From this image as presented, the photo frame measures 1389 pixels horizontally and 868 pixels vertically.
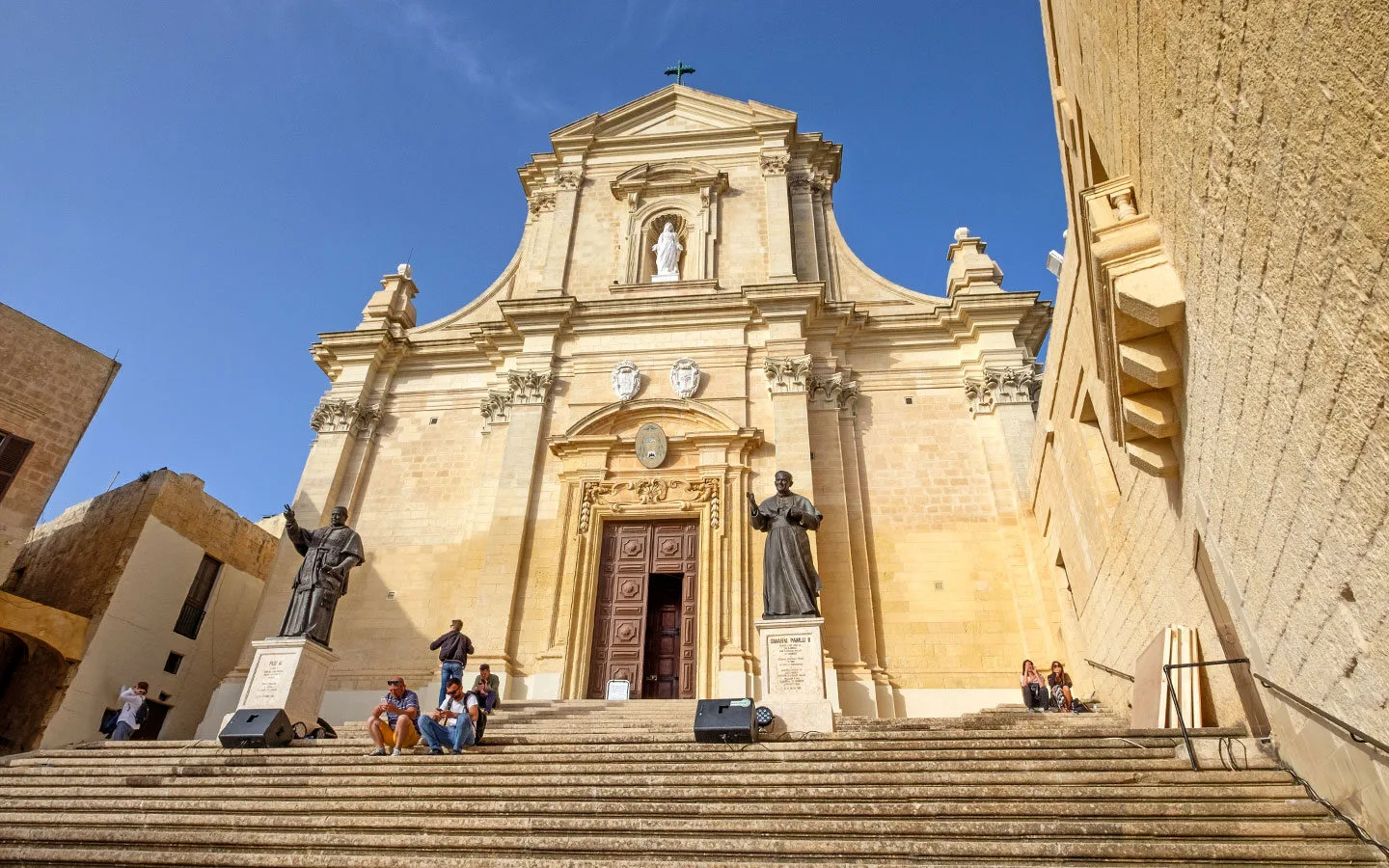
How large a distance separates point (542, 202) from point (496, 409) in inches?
259

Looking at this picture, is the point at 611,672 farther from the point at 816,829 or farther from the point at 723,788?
the point at 816,829

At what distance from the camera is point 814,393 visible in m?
15.5

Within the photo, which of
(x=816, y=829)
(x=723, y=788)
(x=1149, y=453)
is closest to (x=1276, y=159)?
(x=1149, y=453)

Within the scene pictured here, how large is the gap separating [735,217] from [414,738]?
13.9 m

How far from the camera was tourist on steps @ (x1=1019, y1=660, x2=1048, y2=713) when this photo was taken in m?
10.5

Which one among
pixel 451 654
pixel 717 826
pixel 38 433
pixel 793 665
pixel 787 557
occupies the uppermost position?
pixel 38 433

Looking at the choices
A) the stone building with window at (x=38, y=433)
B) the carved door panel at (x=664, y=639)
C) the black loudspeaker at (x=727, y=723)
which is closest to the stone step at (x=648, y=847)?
the black loudspeaker at (x=727, y=723)

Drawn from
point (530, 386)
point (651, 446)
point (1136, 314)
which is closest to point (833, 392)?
point (651, 446)

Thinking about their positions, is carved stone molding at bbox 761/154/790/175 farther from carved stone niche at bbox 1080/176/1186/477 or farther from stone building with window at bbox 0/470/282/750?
stone building with window at bbox 0/470/282/750

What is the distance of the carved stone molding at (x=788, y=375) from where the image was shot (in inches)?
594

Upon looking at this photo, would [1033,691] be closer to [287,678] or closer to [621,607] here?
[621,607]

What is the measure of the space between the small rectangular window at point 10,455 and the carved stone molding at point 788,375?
42.3ft

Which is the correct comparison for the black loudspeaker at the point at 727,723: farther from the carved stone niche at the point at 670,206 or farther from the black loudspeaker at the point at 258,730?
the carved stone niche at the point at 670,206

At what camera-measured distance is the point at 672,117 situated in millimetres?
20812
